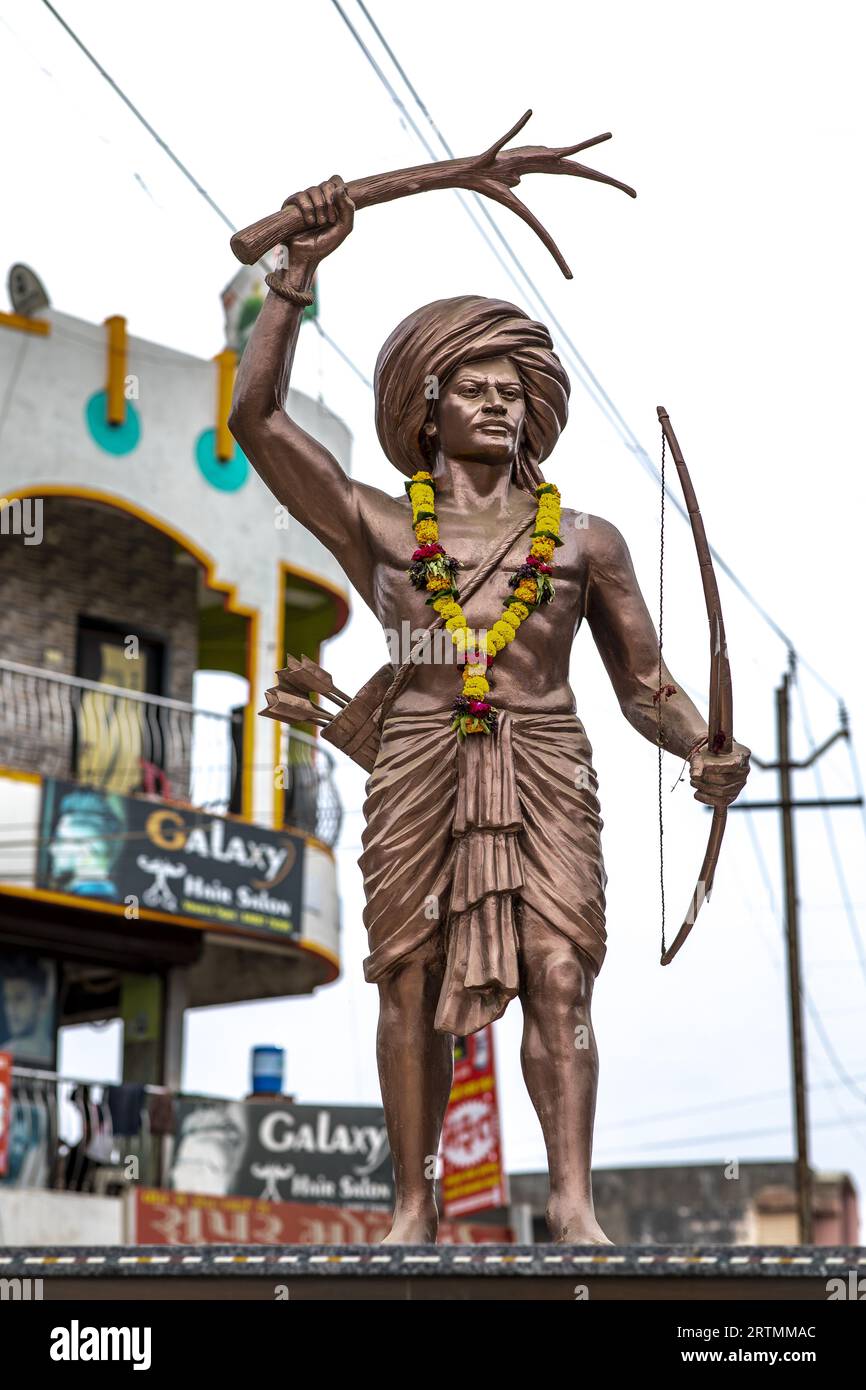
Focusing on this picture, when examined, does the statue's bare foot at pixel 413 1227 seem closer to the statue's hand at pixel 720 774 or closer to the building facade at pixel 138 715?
the statue's hand at pixel 720 774

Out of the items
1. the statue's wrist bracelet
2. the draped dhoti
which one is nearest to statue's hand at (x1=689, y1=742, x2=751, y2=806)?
the draped dhoti

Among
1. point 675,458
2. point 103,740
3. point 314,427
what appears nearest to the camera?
point 675,458

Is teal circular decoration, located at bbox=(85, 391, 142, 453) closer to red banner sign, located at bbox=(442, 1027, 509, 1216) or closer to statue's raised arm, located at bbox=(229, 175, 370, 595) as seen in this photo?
red banner sign, located at bbox=(442, 1027, 509, 1216)

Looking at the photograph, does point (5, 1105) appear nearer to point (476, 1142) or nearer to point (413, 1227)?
point (476, 1142)

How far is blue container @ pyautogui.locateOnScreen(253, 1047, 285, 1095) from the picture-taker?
22953 millimetres

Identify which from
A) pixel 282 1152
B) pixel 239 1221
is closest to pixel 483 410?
pixel 239 1221

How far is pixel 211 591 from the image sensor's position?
2356 cm

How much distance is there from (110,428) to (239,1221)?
7.17 m

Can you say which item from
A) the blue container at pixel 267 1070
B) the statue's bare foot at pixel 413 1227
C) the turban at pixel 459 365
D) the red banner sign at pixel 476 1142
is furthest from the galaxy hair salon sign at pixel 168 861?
the statue's bare foot at pixel 413 1227

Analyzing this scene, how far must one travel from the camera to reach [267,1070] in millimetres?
23016

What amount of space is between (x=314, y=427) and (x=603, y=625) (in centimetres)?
1657
